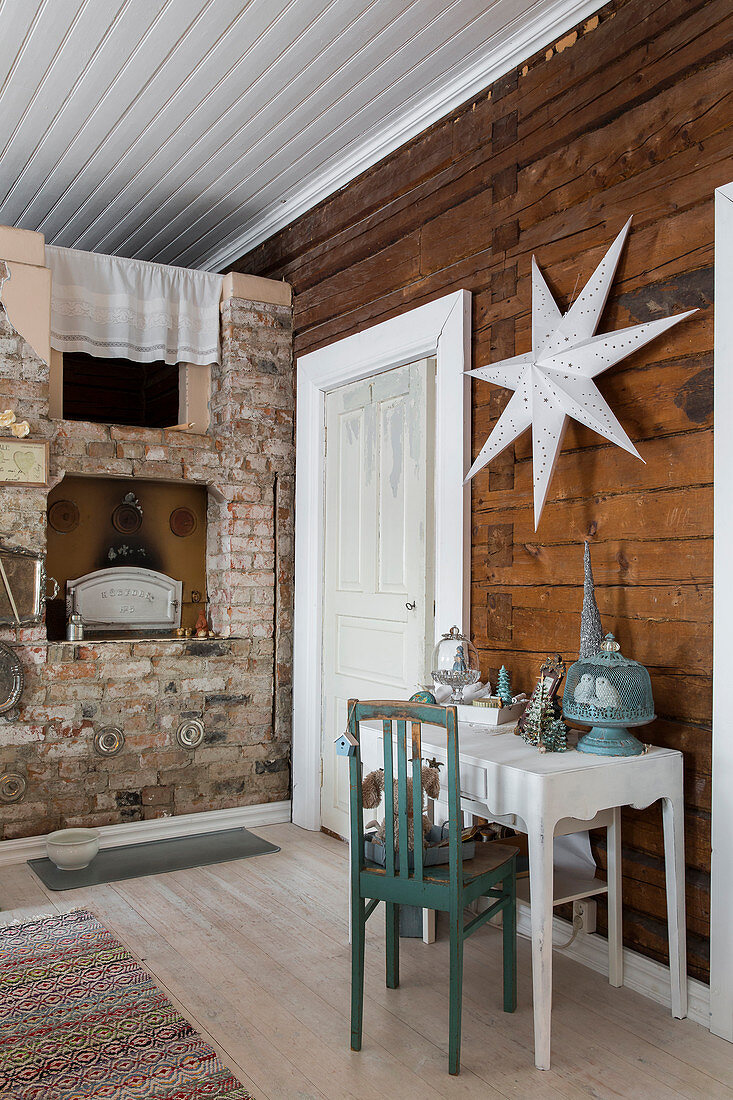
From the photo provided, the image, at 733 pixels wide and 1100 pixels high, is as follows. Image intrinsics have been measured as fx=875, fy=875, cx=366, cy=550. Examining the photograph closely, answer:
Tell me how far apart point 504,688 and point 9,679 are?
7.11 feet

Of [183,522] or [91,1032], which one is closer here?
[91,1032]

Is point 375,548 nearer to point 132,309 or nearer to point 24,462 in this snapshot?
point 24,462

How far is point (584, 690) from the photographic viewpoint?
243 cm

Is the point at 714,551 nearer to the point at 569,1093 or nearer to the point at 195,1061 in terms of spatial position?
the point at 569,1093

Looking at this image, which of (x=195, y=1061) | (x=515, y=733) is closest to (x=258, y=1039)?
(x=195, y=1061)

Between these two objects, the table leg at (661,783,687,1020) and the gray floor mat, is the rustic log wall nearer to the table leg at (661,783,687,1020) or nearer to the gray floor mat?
the table leg at (661,783,687,1020)

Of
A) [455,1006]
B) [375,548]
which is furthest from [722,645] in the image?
[375,548]

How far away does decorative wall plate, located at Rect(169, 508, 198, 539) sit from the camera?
4.72 metres

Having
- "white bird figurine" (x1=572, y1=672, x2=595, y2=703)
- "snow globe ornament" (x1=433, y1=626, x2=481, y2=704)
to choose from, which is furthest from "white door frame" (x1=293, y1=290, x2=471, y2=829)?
"white bird figurine" (x1=572, y1=672, x2=595, y2=703)

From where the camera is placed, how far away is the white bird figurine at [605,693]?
236cm

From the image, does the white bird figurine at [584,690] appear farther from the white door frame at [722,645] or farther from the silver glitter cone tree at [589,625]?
the white door frame at [722,645]

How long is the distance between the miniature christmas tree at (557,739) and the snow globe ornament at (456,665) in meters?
0.46

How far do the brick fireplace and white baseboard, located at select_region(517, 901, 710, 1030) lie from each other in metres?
1.83

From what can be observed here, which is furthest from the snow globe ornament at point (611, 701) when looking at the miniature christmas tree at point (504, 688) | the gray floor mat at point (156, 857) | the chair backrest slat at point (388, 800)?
the gray floor mat at point (156, 857)
